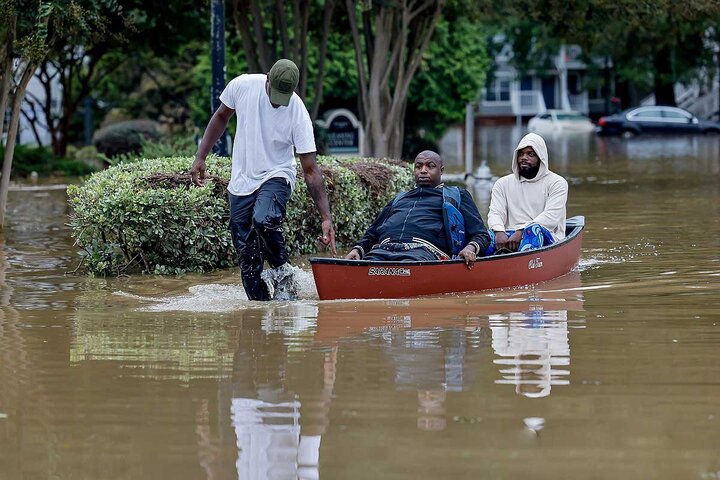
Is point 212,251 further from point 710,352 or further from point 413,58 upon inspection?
point 413,58

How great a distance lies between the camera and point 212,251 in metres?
13.1

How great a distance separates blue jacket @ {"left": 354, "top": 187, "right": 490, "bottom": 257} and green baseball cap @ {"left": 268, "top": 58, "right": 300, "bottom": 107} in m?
1.46

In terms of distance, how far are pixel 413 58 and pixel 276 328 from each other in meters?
15.6

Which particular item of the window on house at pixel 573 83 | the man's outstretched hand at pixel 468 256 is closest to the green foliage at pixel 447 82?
the man's outstretched hand at pixel 468 256

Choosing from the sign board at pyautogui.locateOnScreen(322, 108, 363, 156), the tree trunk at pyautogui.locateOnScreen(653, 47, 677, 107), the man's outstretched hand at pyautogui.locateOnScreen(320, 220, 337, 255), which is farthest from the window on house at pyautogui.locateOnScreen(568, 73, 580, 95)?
the man's outstretched hand at pyautogui.locateOnScreen(320, 220, 337, 255)

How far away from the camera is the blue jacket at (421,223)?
11.0 meters

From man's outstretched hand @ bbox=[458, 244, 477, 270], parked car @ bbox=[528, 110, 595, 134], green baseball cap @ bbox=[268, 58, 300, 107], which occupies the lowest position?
man's outstretched hand @ bbox=[458, 244, 477, 270]

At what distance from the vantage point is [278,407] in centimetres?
693

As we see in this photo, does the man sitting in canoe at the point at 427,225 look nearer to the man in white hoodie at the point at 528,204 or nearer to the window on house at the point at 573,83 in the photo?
the man in white hoodie at the point at 528,204

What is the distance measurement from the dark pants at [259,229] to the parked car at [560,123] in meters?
56.7

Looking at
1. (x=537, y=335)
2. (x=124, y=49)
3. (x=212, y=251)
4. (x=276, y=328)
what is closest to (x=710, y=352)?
(x=537, y=335)

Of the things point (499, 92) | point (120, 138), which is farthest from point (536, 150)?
point (499, 92)

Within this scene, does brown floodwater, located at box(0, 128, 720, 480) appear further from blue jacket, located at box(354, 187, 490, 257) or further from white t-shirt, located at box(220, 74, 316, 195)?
white t-shirt, located at box(220, 74, 316, 195)

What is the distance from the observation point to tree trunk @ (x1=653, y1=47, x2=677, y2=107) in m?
60.2
